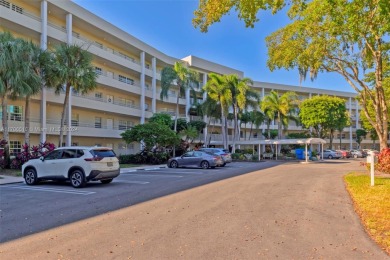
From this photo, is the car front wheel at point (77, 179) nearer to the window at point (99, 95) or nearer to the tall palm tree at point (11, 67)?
the tall palm tree at point (11, 67)

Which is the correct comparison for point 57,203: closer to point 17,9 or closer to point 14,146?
point 14,146

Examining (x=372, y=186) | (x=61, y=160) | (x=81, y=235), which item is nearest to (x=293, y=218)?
(x=81, y=235)

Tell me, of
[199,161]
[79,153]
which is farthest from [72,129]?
[79,153]

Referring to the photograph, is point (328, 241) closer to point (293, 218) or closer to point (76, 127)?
point (293, 218)

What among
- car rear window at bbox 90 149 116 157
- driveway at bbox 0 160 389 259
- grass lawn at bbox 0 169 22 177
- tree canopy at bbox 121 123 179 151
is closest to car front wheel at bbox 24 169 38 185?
car rear window at bbox 90 149 116 157

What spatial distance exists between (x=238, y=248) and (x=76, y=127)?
1127 inches

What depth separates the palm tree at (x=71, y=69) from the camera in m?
22.5

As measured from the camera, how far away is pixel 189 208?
8.59 metres

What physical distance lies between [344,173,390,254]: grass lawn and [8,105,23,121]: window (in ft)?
84.5

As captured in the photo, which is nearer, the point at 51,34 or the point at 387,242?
the point at 387,242

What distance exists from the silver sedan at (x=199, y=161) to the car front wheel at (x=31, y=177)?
39.3 ft

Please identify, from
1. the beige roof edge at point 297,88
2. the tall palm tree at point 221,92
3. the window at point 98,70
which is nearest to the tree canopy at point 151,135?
the window at point 98,70

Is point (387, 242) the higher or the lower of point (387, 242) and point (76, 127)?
the lower

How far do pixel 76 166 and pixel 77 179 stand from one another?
0.53m
